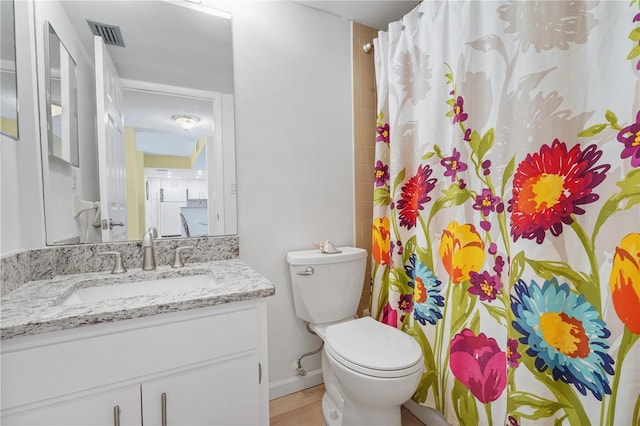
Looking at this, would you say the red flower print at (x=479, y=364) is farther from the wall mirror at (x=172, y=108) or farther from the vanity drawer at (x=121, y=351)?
the wall mirror at (x=172, y=108)

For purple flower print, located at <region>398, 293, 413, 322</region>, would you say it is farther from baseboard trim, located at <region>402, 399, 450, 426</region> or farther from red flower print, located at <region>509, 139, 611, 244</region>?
red flower print, located at <region>509, 139, 611, 244</region>

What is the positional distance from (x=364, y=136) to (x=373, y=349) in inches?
49.1

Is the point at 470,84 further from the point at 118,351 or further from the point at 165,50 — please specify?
the point at 118,351

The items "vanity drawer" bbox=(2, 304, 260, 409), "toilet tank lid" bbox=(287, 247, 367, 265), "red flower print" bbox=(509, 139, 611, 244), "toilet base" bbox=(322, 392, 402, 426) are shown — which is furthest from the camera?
"toilet tank lid" bbox=(287, 247, 367, 265)

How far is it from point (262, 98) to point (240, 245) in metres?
0.80

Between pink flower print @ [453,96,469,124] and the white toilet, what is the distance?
812mm

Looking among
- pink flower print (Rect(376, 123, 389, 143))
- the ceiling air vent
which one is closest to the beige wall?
pink flower print (Rect(376, 123, 389, 143))

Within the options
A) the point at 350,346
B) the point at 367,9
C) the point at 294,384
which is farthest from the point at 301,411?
the point at 367,9

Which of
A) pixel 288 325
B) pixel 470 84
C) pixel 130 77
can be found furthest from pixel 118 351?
pixel 470 84

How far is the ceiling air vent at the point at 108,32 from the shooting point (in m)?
1.18

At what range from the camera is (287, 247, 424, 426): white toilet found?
105 cm

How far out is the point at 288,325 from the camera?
62.6 inches

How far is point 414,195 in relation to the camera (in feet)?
4.69

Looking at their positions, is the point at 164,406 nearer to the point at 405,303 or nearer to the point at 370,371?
the point at 370,371
